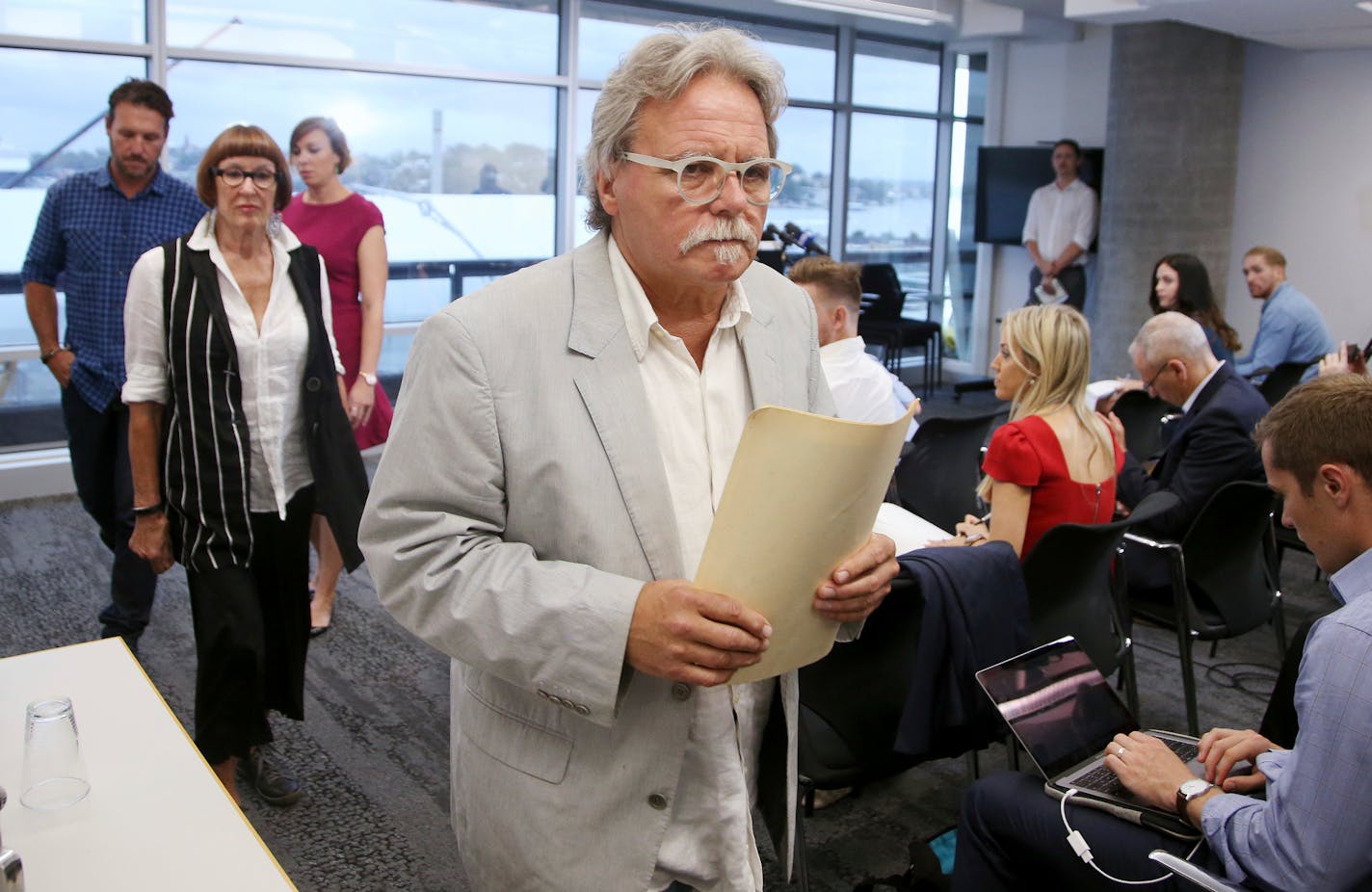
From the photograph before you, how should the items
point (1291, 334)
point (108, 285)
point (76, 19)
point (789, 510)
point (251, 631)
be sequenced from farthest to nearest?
point (76, 19) → point (1291, 334) → point (108, 285) → point (251, 631) → point (789, 510)

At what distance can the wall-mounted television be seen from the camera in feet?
33.3

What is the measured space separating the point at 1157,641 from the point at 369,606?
311cm

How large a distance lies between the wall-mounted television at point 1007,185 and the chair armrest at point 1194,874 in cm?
907

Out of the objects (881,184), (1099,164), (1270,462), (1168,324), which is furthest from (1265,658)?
(881,184)

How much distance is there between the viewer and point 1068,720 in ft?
7.58

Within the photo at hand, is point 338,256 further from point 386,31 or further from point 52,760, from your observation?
point 386,31

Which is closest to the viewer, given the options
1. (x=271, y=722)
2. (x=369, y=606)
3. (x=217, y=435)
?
(x=217, y=435)

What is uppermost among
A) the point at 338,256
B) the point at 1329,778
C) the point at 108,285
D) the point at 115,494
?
the point at 338,256

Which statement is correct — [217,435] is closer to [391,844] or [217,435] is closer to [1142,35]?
[391,844]

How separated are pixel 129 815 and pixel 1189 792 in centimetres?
163

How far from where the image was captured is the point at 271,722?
3.65 m

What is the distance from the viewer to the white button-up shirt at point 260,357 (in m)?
2.70

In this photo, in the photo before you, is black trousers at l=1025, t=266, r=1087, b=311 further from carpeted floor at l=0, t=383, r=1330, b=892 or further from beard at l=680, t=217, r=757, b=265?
beard at l=680, t=217, r=757, b=265

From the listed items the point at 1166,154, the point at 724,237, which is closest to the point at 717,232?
the point at 724,237
